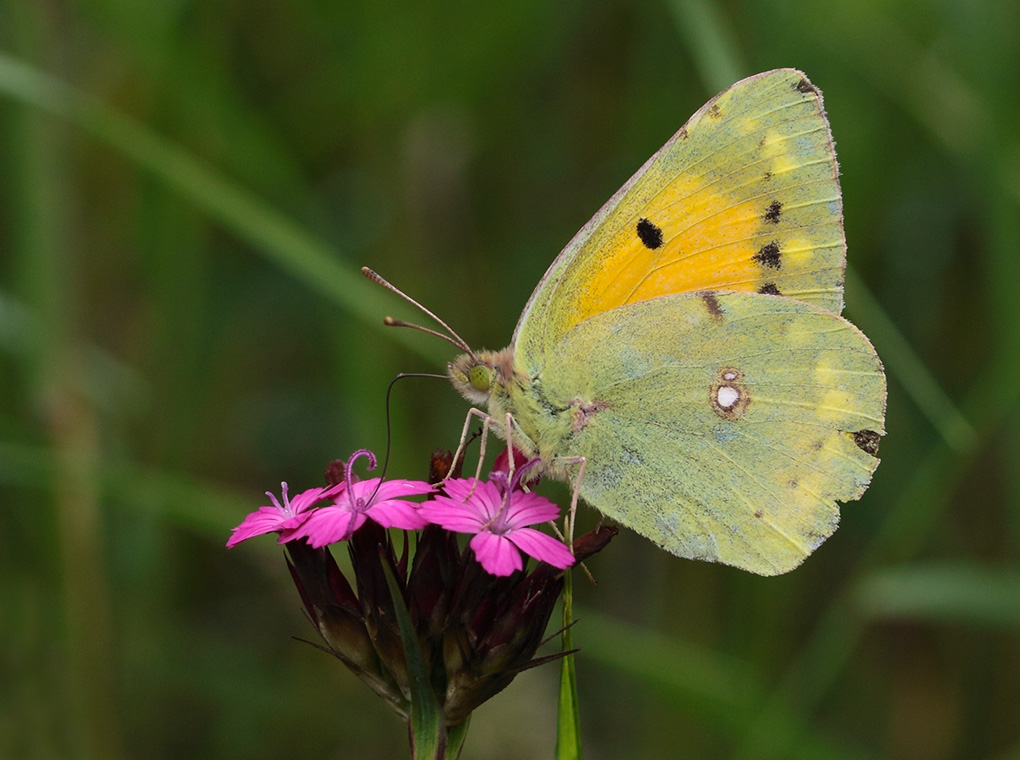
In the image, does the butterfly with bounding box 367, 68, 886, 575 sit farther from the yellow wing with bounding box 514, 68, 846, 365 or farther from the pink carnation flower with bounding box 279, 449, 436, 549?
the pink carnation flower with bounding box 279, 449, 436, 549

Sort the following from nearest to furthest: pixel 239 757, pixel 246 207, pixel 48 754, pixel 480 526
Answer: pixel 480 526 < pixel 246 207 < pixel 48 754 < pixel 239 757

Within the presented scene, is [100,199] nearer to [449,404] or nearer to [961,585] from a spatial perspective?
[449,404]

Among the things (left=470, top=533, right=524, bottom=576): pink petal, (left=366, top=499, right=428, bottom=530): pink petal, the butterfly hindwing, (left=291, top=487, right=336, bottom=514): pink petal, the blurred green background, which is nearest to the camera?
(left=470, top=533, right=524, bottom=576): pink petal

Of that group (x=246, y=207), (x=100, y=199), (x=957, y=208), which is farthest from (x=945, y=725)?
(x=100, y=199)

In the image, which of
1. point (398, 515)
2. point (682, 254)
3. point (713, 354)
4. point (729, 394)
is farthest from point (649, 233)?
point (398, 515)

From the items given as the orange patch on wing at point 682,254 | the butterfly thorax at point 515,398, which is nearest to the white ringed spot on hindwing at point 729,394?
the orange patch on wing at point 682,254

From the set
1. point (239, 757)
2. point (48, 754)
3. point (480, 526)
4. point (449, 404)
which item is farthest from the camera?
point (449, 404)

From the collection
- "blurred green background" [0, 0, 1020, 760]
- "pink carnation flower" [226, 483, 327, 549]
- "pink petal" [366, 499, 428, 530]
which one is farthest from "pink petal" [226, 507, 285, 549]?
"blurred green background" [0, 0, 1020, 760]
